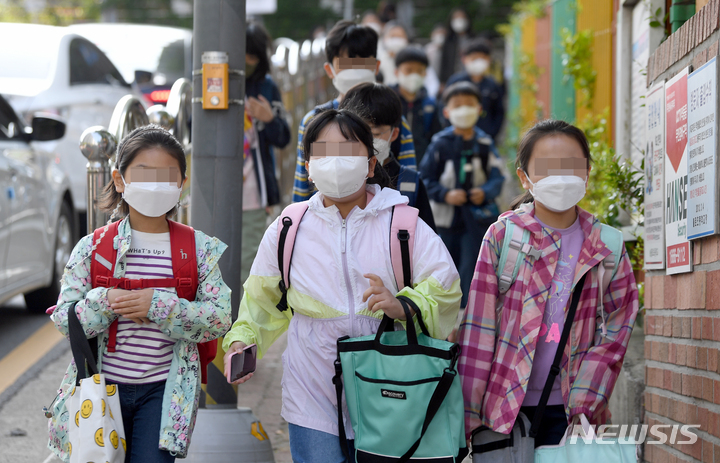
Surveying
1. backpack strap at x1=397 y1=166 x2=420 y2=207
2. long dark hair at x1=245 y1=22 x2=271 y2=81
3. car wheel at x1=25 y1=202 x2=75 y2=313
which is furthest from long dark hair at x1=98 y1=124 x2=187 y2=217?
car wheel at x1=25 y1=202 x2=75 y2=313

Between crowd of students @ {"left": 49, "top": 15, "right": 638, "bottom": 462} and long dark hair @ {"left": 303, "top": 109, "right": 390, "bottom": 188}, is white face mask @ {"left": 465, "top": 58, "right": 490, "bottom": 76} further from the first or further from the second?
long dark hair @ {"left": 303, "top": 109, "right": 390, "bottom": 188}

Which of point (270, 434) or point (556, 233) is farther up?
point (556, 233)

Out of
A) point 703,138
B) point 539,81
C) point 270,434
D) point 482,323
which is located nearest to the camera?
point 482,323

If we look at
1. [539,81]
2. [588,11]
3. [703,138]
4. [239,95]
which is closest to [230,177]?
[239,95]

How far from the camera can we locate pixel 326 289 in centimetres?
310

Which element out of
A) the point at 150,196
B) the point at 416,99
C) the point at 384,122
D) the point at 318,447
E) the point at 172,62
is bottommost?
the point at 318,447

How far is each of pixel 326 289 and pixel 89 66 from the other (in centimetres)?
647

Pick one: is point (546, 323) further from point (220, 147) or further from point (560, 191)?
point (220, 147)

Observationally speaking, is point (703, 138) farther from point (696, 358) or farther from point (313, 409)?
point (313, 409)

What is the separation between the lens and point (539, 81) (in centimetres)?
1201

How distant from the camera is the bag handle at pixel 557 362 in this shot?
118 inches

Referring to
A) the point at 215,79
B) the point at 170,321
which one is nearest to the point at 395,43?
the point at 215,79

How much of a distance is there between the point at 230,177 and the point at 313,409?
1437 millimetres

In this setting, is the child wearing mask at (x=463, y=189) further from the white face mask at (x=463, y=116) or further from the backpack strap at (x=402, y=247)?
the backpack strap at (x=402, y=247)
